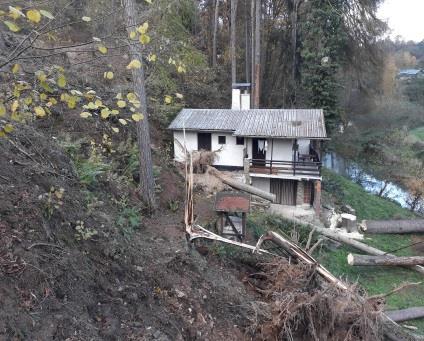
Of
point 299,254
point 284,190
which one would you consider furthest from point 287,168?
point 299,254

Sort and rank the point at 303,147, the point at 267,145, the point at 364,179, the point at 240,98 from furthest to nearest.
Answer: the point at 364,179 → the point at 240,98 → the point at 303,147 → the point at 267,145

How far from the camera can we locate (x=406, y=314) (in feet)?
40.0

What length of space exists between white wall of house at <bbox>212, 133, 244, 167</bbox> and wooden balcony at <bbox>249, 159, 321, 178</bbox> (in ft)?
3.07

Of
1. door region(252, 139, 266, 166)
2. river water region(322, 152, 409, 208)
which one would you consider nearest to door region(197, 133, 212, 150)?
door region(252, 139, 266, 166)

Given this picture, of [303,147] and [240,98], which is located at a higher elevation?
[240,98]

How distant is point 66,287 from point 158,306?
183cm

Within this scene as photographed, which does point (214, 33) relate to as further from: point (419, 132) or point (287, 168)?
point (419, 132)

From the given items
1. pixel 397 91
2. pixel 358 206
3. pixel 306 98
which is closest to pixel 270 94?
pixel 306 98

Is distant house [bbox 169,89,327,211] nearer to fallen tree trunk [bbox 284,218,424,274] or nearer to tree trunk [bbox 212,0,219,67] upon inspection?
fallen tree trunk [bbox 284,218,424,274]

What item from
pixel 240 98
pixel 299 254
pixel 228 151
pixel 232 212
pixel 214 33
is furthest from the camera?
pixel 214 33

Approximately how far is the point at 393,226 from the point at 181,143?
11.7 m

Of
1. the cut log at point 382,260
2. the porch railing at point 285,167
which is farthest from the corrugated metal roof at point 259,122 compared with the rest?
the cut log at point 382,260

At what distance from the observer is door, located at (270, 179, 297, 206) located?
17828 millimetres

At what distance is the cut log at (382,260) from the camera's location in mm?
14352
